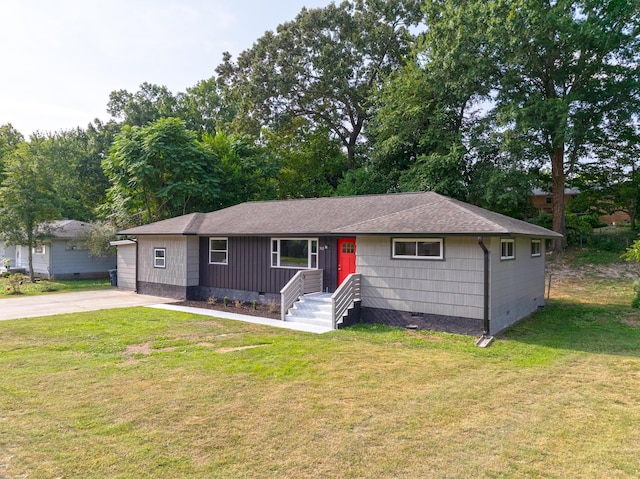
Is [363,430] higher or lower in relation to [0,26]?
lower

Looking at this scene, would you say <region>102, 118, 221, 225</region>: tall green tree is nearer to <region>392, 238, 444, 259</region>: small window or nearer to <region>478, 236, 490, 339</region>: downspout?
<region>392, 238, 444, 259</region>: small window

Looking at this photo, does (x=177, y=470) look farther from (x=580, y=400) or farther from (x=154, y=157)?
(x=154, y=157)

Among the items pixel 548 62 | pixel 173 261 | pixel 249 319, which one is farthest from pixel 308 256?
pixel 548 62

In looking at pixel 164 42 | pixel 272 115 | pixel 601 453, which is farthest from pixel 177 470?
pixel 272 115

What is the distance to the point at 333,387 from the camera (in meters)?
5.89

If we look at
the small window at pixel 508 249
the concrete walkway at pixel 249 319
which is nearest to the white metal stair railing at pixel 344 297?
the concrete walkway at pixel 249 319

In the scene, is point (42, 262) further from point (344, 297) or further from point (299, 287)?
point (344, 297)

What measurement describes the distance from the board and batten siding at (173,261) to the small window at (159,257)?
12cm

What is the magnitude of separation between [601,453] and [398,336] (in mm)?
5418

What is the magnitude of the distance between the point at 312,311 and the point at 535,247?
7.79 metres

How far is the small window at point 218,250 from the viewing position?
1495 cm

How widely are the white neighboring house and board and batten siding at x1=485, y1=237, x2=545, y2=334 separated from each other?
21.4 metres

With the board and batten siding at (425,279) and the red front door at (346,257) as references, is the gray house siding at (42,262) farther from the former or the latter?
the board and batten siding at (425,279)

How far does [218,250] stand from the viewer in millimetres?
15156
